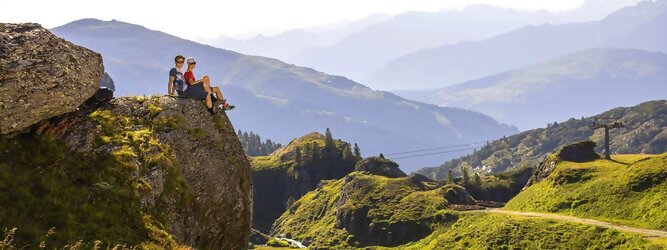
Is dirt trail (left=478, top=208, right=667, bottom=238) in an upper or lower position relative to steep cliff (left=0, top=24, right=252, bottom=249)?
lower

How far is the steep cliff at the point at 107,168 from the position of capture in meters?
18.2

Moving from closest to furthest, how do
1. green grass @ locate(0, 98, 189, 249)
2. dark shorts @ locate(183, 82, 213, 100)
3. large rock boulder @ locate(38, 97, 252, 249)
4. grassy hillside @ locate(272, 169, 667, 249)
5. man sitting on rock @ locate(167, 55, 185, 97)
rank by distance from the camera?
1. green grass @ locate(0, 98, 189, 249)
2. large rock boulder @ locate(38, 97, 252, 249)
3. man sitting on rock @ locate(167, 55, 185, 97)
4. dark shorts @ locate(183, 82, 213, 100)
5. grassy hillside @ locate(272, 169, 667, 249)

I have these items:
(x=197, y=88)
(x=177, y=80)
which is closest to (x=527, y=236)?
(x=197, y=88)

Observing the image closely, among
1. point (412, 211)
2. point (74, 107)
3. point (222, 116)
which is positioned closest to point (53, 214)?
point (74, 107)

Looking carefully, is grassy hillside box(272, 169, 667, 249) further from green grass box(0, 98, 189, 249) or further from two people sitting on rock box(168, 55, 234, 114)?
green grass box(0, 98, 189, 249)

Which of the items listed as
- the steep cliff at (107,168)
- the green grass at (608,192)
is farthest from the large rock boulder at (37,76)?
the green grass at (608,192)

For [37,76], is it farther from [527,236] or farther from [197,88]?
[527,236]

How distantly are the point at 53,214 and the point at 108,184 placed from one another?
2.47 m

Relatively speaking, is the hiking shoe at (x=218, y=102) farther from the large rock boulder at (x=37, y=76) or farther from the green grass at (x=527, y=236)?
the green grass at (x=527, y=236)

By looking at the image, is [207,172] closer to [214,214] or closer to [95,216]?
[214,214]

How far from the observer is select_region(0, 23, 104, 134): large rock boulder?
19.9m

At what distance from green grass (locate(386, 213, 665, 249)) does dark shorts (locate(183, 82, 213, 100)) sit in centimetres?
7044

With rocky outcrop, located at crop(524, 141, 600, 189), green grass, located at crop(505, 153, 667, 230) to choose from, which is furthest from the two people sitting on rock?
rocky outcrop, located at crop(524, 141, 600, 189)

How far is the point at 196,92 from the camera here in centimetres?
2891
